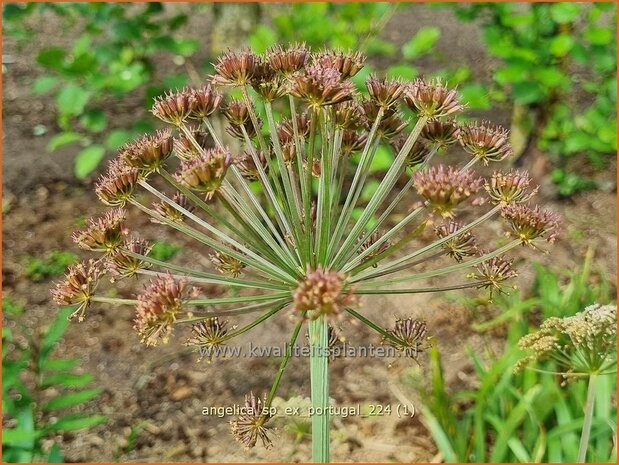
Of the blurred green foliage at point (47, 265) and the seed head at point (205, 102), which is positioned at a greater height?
the blurred green foliage at point (47, 265)

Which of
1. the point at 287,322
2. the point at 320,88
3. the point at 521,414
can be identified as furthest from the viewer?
the point at 287,322

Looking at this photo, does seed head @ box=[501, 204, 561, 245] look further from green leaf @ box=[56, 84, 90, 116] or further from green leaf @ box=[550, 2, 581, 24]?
green leaf @ box=[550, 2, 581, 24]

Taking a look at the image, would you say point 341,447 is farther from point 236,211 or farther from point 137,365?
point 236,211

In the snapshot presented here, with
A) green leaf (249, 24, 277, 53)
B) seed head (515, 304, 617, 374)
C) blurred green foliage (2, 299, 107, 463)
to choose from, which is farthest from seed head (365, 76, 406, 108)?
green leaf (249, 24, 277, 53)

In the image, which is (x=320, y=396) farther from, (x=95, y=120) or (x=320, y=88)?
(x=95, y=120)

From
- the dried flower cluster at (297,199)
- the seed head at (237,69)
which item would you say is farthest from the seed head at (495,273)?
the seed head at (237,69)

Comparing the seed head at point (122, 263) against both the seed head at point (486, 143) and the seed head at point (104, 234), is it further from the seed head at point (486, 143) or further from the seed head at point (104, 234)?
the seed head at point (486, 143)

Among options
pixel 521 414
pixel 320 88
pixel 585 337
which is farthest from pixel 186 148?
pixel 521 414
